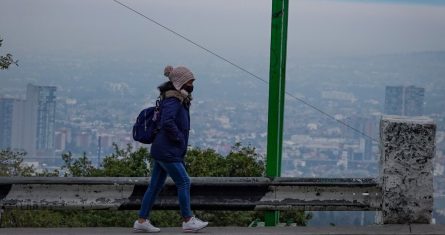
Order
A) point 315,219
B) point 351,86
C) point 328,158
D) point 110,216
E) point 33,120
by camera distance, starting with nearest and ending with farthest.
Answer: point 315,219, point 110,216, point 351,86, point 328,158, point 33,120

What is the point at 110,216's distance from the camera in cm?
1072

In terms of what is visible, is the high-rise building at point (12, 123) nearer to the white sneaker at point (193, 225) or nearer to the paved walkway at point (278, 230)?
the paved walkway at point (278, 230)

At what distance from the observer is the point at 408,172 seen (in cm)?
845

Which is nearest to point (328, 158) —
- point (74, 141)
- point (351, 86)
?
point (351, 86)

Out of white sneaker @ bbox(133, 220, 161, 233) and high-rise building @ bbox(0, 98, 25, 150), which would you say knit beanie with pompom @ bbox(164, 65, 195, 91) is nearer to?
white sneaker @ bbox(133, 220, 161, 233)

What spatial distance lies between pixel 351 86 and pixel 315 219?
2660 millimetres

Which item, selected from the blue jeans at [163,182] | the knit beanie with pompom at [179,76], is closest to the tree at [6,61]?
the blue jeans at [163,182]

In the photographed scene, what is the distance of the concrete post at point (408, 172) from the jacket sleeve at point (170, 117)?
205 cm

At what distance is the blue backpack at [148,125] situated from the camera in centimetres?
800

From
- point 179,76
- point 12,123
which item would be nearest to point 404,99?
point 179,76

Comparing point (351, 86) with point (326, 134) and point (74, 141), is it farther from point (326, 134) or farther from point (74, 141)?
point (74, 141)

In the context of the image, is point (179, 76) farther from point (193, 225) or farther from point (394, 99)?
point (394, 99)

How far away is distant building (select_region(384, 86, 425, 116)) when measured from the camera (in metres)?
10.8

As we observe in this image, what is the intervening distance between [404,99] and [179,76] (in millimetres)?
4304
